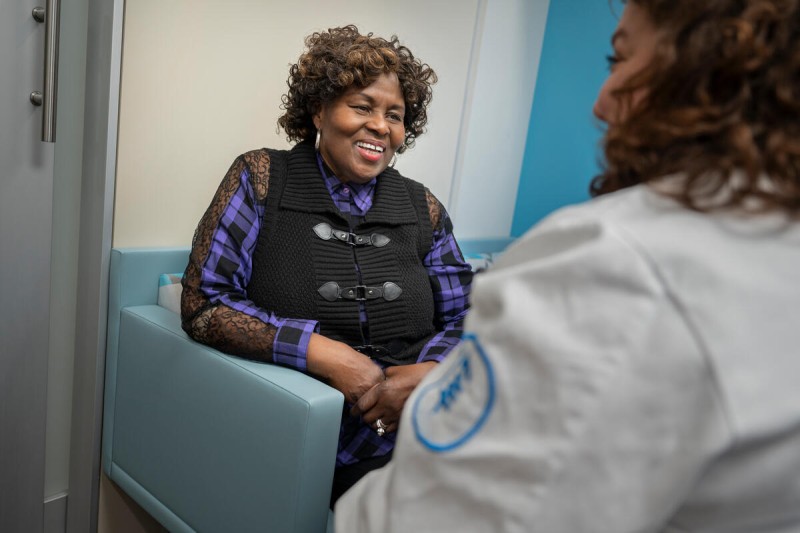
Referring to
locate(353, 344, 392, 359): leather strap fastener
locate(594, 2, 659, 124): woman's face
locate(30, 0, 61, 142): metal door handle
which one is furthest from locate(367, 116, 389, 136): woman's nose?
locate(594, 2, 659, 124): woman's face

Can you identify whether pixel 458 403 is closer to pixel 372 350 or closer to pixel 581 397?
pixel 581 397

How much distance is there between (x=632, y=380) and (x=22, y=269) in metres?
1.57

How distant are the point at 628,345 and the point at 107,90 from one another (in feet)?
4.91

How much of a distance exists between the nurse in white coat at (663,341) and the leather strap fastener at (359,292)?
977 millimetres

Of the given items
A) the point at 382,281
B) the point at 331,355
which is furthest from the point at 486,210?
the point at 331,355

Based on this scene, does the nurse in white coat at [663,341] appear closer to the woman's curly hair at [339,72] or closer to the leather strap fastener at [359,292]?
the leather strap fastener at [359,292]

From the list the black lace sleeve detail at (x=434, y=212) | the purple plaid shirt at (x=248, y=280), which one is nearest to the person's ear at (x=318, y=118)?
the purple plaid shirt at (x=248, y=280)

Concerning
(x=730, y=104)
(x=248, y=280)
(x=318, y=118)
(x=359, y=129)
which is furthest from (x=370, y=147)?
(x=730, y=104)

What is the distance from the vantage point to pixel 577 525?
1.72 ft

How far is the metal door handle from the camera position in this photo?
4.84ft

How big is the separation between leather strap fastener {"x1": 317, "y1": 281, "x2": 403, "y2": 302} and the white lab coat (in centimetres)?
101

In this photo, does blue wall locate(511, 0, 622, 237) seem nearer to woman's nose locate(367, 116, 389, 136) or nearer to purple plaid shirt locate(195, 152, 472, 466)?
woman's nose locate(367, 116, 389, 136)

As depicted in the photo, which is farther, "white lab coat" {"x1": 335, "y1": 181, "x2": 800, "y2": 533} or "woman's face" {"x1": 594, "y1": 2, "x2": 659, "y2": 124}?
"woman's face" {"x1": 594, "y1": 2, "x2": 659, "y2": 124}

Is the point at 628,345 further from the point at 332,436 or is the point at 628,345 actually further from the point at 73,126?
the point at 73,126
